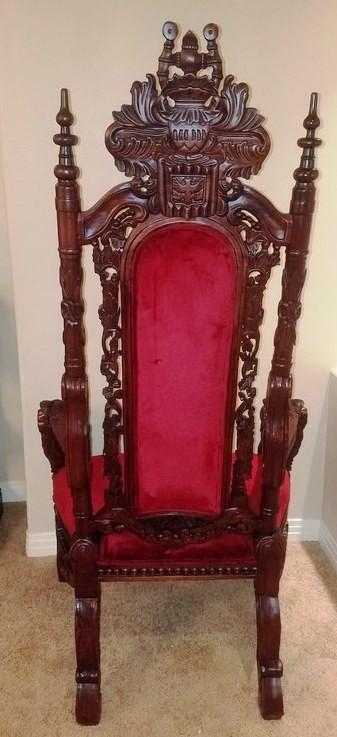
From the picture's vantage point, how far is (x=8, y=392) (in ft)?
7.66

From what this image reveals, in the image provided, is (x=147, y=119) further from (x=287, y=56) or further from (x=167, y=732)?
(x=167, y=732)

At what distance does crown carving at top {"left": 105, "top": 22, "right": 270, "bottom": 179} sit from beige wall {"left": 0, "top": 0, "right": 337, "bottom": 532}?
64 cm

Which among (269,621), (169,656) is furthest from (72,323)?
(169,656)

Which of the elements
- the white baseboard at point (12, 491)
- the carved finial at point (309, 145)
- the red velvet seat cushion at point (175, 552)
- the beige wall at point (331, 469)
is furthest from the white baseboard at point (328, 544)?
the carved finial at point (309, 145)

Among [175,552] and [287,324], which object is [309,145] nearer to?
[287,324]

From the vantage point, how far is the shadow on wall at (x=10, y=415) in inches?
88.9

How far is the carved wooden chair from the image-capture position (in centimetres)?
116

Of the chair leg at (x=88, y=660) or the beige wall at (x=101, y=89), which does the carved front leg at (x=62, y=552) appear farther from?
the beige wall at (x=101, y=89)

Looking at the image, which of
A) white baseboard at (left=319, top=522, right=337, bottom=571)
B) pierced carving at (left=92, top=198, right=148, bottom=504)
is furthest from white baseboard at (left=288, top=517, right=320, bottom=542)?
pierced carving at (left=92, top=198, right=148, bottom=504)

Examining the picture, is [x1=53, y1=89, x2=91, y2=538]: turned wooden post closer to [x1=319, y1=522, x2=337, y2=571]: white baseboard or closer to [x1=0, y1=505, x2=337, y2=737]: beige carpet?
[x1=0, y1=505, x2=337, y2=737]: beige carpet

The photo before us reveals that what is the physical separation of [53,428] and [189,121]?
2.76ft

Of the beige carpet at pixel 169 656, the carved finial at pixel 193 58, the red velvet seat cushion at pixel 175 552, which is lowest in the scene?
the beige carpet at pixel 169 656

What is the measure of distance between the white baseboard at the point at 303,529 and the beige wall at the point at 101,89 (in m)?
0.77

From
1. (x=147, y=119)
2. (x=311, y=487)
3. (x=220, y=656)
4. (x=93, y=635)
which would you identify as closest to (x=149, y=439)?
(x=93, y=635)
